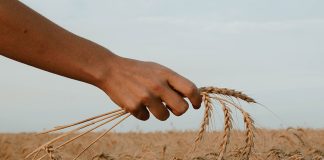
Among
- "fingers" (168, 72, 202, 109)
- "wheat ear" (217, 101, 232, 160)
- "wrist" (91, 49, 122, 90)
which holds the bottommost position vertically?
"wheat ear" (217, 101, 232, 160)

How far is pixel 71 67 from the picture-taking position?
2420mm

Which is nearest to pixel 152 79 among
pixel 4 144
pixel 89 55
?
pixel 89 55

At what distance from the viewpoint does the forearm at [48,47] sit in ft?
7.88

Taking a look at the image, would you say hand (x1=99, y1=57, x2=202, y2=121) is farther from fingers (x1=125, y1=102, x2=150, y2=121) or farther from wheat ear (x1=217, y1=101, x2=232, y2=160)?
wheat ear (x1=217, y1=101, x2=232, y2=160)

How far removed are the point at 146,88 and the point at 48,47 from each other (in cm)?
42

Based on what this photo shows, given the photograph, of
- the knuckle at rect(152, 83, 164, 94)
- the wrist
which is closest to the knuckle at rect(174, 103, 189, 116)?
the knuckle at rect(152, 83, 164, 94)

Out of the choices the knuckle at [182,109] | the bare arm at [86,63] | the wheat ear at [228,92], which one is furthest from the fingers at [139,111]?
the wheat ear at [228,92]

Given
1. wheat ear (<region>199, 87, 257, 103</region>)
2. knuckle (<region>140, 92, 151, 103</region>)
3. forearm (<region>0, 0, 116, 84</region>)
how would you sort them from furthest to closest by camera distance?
wheat ear (<region>199, 87, 257, 103</region>), forearm (<region>0, 0, 116, 84</region>), knuckle (<region>140, 92, 151, 103</region>)

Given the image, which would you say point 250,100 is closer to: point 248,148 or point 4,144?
point 248,148

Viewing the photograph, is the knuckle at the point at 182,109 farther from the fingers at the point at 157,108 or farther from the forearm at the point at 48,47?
the forearm at the point at 48,47

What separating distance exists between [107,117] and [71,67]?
341 mm

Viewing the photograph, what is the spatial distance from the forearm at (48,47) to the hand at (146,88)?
0.20 feet

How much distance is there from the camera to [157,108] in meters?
2.33

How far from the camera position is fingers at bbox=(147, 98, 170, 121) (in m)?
2.31
